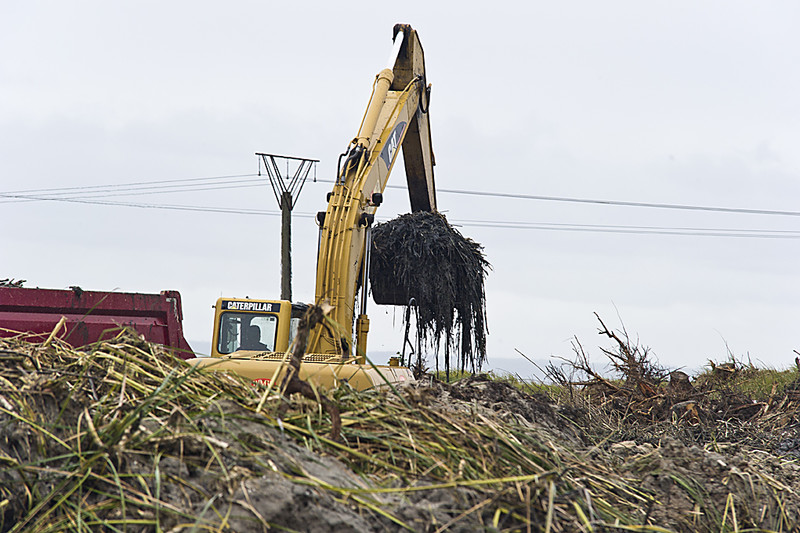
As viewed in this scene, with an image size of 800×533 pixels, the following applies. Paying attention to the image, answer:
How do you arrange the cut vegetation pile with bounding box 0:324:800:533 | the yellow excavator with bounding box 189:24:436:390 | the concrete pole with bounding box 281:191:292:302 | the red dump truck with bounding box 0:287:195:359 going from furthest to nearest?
the concrete pole with bounding box 281:191:292:302 → the yellow excavator with bounding box 189:24:436:390 → the red dump truck with bounding box 0:287:195:359 → the cut vegetation pile with bounding box 0:324:800:533

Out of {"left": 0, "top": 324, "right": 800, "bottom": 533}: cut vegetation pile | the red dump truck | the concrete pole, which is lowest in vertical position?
{"left": 0, "top": 324, "right": 800, "bottom": 533}: cut vegetation pile

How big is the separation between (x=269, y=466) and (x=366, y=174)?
6643 millimetres

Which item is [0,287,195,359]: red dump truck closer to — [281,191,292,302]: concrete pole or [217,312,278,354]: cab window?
[217,312,278,354]: cab window

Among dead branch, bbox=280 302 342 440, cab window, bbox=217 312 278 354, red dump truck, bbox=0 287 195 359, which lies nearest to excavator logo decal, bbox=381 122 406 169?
cab window, bbox=217 312 278 354

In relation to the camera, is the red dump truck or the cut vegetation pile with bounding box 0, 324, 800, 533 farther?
the red dump truck

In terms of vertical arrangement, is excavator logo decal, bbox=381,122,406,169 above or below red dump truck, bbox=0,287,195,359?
above

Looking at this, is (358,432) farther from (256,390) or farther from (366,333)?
(366,333)

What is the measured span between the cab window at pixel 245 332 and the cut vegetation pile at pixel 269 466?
483 centimetres

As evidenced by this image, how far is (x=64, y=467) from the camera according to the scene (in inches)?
102

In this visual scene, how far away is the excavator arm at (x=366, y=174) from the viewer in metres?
8.34

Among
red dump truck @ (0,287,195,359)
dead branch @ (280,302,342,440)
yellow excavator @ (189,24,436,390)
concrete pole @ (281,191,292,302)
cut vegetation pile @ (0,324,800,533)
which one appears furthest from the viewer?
concrete pole @ (281,191,292,302)

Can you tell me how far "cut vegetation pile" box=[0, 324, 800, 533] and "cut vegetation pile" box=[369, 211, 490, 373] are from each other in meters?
6.55

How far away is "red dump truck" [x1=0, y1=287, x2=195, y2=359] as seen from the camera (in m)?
7.66

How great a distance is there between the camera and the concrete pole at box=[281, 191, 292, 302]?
20.2 m
